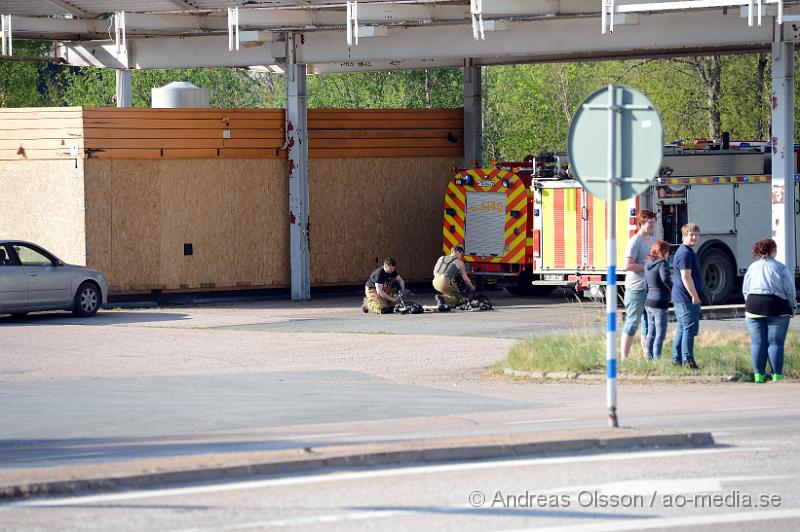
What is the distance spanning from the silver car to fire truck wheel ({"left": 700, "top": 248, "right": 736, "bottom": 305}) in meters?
10.9

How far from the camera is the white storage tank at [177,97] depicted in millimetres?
29812

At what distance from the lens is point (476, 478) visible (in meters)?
9.76

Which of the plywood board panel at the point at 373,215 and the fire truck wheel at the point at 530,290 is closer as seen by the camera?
the fire truck wheel at the point at 530,290

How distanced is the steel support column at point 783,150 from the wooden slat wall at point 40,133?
12.8 metres

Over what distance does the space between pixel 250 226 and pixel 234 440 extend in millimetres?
17709

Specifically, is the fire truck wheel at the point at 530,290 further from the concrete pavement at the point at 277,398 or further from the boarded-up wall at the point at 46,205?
the boarded-up wall at the point at 46,205

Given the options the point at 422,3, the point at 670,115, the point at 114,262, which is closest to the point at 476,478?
the point at 422,3

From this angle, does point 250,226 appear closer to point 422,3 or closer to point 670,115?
point 422,3

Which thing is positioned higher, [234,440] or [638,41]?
[638,41]

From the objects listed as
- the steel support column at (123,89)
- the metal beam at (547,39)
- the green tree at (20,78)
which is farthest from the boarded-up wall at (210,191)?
the green tree at (20,78)

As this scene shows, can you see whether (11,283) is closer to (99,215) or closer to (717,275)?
(99,215)

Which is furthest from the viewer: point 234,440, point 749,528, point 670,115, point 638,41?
point 670,115

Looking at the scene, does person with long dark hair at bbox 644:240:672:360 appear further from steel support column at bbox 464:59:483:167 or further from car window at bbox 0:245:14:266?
steel support column at bbox 464:59:483:167

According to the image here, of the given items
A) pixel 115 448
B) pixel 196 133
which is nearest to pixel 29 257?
pixel 196 133
